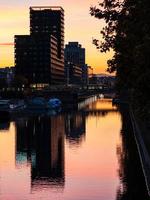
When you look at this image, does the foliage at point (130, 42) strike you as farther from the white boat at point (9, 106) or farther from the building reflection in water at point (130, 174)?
the white boat at point (9, 106)

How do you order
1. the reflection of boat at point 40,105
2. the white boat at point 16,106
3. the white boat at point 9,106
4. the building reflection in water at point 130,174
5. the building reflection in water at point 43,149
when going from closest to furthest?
the building reflection in water at point 130,174 < the building reflection in water at point 43,149 < the white boat at point 9,106 < the white boat at point 16,106 < the reflection of boat at point 40,105

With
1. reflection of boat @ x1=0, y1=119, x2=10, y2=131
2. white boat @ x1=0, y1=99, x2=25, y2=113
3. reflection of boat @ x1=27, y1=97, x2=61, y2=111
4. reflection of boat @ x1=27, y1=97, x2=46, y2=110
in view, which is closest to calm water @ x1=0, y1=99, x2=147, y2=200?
reflection of boat @ x1=0, y1=119, x2=10, y2=131

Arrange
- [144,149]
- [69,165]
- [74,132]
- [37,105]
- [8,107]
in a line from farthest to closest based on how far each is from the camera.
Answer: [37,105], [8,107], [74,132], [69,165], [144,149]

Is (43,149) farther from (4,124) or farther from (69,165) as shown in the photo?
(4,124)

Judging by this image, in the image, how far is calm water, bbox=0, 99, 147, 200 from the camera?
48250 millimetres

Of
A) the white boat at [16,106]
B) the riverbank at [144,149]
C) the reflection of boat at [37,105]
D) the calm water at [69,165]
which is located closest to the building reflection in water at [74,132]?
the calm water at [69,165]

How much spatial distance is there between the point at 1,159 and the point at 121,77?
3299 cm

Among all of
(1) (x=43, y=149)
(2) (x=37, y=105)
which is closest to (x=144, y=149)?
(1) (x=43, y=149)

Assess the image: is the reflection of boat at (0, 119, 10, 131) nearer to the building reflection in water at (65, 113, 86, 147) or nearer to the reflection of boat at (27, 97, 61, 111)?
the building reflection in water at (65, 113, 86, 147)

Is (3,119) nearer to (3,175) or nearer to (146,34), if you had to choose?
(3,175)

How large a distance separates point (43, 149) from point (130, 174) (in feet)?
90.0

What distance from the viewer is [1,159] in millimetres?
70438

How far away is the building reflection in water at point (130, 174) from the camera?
46.4 m

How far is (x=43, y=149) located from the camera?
8200 cm
